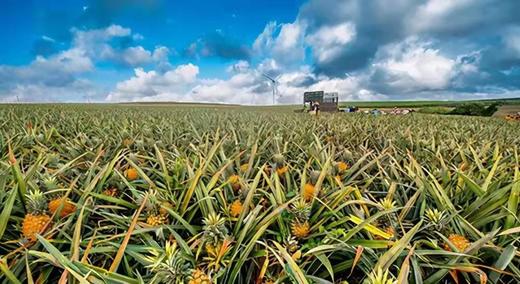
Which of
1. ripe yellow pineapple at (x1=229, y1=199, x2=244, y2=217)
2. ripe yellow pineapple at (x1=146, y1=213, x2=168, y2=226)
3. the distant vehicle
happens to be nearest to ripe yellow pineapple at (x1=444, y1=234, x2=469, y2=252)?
ripe yellow pineapple at (x1=229, y1=199, x2=244, y2=217)

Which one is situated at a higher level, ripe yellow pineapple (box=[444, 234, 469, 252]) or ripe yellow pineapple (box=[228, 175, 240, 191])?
ripe yellow pineapple (box=[228, 175, 240, 191])

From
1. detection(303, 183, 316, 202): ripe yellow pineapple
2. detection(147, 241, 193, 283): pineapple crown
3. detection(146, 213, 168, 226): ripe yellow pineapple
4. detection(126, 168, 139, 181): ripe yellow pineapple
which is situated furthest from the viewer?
detection(126, 168, 139, 181): ripe yellow pineapple

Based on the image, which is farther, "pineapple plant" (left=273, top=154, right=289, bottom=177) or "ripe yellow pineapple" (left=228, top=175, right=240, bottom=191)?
"pineapple plant" (left=273, top=154, right=289, bottom=177)

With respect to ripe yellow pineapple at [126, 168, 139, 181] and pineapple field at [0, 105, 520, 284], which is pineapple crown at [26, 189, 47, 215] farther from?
ripe yellow pineapple at [126, 168, 139, 181]

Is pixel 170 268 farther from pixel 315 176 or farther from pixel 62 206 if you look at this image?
pixel 315 176

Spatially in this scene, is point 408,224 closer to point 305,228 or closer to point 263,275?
point 305,228

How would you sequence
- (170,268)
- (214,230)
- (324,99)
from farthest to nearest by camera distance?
(324,99) → (214,230) → (170,268)

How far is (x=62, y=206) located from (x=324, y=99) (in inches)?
1287

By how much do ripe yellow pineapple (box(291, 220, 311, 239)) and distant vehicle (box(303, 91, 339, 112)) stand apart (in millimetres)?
29424

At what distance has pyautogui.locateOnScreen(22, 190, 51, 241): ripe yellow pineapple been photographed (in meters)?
1.01

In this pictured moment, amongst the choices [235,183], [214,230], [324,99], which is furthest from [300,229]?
[324,99]

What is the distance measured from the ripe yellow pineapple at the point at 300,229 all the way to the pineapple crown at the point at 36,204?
0.94 m

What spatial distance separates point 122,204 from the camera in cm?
126

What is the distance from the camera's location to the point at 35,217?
1.05 m
